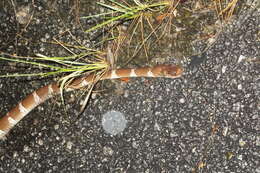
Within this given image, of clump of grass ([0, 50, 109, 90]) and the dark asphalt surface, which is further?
clump of grass ([0, 50, 109, 90])

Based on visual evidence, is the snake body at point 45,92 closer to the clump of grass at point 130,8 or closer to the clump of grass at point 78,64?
the clump of grass at point 78,64

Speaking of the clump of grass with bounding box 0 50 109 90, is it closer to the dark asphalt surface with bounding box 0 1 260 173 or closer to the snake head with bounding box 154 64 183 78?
the dark asphalt surface with bounding box 0 1 260 173

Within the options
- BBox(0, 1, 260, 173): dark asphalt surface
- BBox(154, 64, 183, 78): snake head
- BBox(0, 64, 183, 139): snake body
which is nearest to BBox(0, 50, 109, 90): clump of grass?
BBox(0, 64, 183, 139): snake body

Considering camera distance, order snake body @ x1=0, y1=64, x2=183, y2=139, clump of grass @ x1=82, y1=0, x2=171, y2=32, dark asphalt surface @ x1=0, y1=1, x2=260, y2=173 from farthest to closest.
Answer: snake body @ x1=0, y1=64, x2=183, y2=139 < clump of grass @ x1=82, y1=0, x2=171, y2=32 < dark asphalt surface @ x1=0, y1=1, x2=260, y2=173

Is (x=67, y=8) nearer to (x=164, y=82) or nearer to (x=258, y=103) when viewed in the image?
(x=164, y=82)

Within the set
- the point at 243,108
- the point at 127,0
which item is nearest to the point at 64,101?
the point at 127,0

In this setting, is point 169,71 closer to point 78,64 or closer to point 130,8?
point 130,8

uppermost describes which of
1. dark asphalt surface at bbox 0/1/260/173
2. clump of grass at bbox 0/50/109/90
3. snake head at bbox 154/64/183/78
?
clump of grass at bbox 0/50/109/90

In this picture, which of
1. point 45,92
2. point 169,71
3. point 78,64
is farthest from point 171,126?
point 45,92

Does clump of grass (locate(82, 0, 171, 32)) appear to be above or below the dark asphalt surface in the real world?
above
